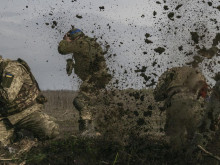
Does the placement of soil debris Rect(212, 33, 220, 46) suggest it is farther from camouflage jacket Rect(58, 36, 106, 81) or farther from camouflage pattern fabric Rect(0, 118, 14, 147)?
camouflage pattern fabric Rect(0, 118, 14, 147)

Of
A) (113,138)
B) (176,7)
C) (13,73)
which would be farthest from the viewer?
(176,7)

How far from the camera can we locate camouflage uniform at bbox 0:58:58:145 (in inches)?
246

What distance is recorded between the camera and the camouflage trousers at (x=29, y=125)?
6.64 metres

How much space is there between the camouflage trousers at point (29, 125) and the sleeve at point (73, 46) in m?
2.69

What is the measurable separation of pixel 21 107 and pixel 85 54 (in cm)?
305

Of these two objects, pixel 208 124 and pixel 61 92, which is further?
pixel 61 92

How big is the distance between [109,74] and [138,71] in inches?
70.8

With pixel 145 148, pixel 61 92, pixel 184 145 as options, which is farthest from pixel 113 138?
pixel 61 92

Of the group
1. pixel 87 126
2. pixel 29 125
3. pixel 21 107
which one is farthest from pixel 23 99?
pixel 87 126

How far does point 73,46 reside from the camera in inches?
360

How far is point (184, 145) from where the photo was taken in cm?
554

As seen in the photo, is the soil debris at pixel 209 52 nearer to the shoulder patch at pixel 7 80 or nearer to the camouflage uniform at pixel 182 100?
the camouflage uniform at pixel 182 100

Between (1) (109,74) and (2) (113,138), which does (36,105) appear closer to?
(2) (113,138)

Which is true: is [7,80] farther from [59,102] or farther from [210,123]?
[59,102]
